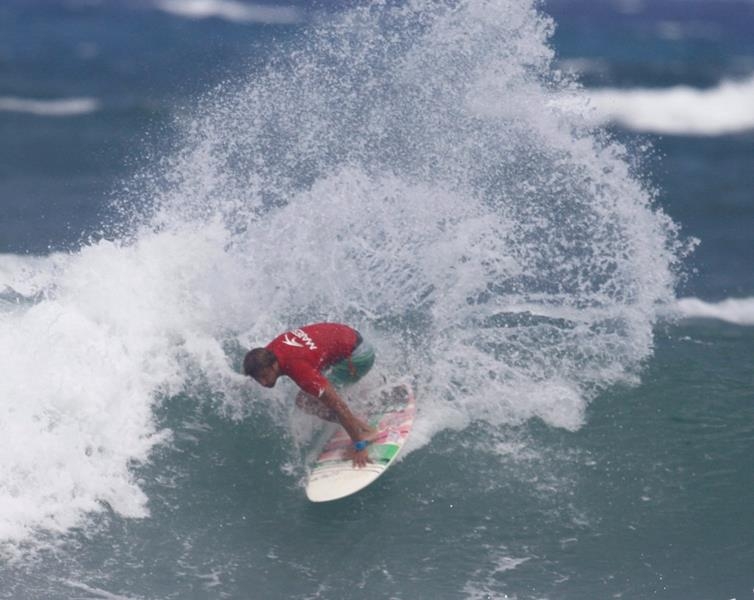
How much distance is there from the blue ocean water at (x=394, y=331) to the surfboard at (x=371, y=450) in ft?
0.57

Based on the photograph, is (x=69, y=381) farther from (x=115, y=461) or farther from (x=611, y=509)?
(x=611, y=509)

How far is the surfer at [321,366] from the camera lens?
8320 millimetres

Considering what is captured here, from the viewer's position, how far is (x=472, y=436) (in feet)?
29.9

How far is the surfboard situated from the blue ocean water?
0.57 feet

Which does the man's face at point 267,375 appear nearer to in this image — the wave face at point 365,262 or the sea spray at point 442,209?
the wave face at point 365,262

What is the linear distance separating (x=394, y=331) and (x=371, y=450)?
1881 millimetres

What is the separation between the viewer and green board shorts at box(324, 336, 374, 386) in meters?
9.09

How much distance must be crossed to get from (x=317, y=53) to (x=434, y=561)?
23.5 feet

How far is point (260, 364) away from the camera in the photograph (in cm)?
824

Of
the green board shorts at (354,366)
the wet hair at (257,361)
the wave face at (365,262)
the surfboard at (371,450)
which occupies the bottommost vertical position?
the surfboard at (371,450)

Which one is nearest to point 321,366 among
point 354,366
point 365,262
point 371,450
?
point 354,366

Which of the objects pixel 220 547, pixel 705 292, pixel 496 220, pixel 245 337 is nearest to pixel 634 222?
pixel 496 220

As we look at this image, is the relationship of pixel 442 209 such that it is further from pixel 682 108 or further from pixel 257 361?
pixel 682 108

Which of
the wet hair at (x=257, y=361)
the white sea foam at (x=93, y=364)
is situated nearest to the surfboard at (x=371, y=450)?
the wet hair at (x=257, y=361)
